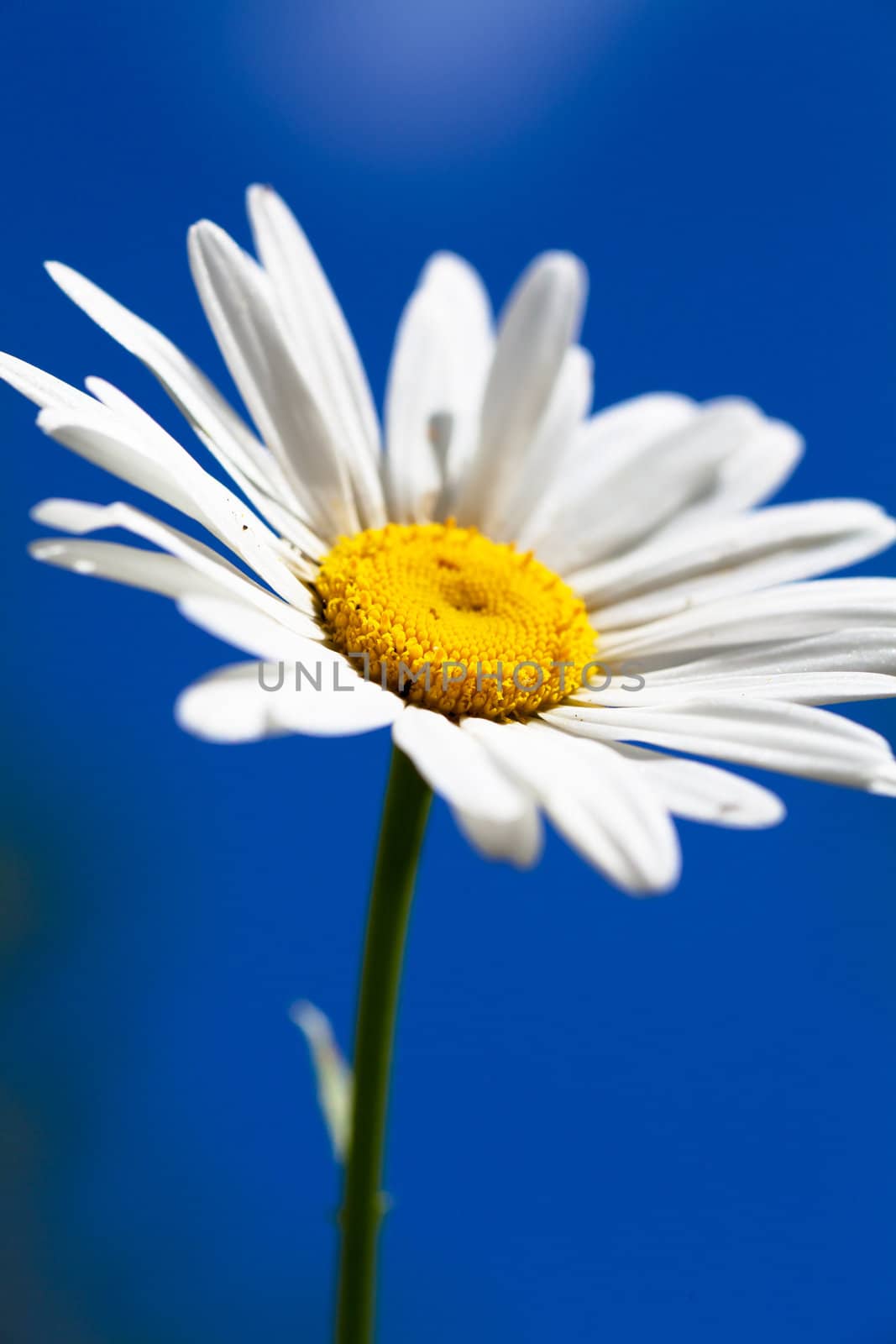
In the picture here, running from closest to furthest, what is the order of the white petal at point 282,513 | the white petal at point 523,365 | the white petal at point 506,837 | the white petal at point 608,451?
the white petal at point 506,837
the white petal at point 282,513
the white petal at point 523,365
the white petal at point 608,451

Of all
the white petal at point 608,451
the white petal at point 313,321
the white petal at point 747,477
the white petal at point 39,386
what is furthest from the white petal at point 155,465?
the white petal at point 747,477

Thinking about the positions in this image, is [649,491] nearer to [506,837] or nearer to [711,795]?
[711,795]

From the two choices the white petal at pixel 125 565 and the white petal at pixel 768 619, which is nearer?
the white petal at pixel 125 565

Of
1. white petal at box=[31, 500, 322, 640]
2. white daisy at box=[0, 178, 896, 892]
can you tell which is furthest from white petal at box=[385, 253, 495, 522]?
white petal at box=[31, 500, 322, 640]

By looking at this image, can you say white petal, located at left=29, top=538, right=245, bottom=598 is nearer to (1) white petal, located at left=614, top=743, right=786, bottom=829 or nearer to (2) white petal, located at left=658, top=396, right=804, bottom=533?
(1) white petal, located at left=614, top=743, right=786, bottom=829

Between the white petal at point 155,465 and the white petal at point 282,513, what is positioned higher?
the white petal at point 282,513

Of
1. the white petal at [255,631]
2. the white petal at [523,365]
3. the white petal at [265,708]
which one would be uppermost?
the white petal at [523,365]

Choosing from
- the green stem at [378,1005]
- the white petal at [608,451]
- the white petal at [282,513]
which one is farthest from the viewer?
the white petal at [608,451]

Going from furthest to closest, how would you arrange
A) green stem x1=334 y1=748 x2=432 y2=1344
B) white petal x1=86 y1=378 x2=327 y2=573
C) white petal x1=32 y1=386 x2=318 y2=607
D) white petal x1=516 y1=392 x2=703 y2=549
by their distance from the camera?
white petal x1=516 y1=392 x2=703 y2=549 < white petal x1=86 y1=378 x2=327 y2=573 < green stem x1=334 y1=748 x2=432 y2=1344 < white petal x1=32 y1=386 x2=318 y2=607

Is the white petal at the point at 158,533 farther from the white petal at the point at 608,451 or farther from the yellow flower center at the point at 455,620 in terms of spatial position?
the white petal at the point at 608,451
